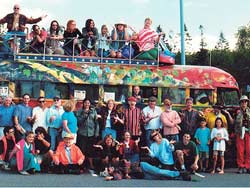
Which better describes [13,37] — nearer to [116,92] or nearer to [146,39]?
[116,92]

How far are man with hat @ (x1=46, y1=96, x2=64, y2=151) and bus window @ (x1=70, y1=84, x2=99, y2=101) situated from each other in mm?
784

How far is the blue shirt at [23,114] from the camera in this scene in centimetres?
1203

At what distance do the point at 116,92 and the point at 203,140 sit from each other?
2.45m

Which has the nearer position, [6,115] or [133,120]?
[6,115]

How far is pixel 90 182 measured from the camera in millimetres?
10594

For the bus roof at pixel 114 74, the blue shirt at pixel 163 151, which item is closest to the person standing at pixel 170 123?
the blue shirt at pixel 163 151

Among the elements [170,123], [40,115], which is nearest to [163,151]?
[170,123]

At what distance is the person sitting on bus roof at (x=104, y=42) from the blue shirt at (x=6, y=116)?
9.13ft

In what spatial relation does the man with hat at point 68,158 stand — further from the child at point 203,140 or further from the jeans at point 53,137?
the child at point 203,140

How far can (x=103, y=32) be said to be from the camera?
13523mm

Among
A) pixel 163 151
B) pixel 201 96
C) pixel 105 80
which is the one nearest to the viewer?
pixel 163 151

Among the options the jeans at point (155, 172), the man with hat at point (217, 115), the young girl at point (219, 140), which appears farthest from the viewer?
the man with hat at point (217, 115)

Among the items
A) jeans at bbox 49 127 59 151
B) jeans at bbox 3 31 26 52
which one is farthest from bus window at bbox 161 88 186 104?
jeans at bbox 3 31 26 52

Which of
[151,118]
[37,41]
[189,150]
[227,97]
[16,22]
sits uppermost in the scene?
[16,22]
